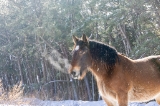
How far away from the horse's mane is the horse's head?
162 millimetres

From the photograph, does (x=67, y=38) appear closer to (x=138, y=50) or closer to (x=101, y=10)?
(x=101, y=10)

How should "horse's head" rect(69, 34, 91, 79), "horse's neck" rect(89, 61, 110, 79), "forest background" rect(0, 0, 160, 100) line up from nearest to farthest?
"horse's head" rect(69, 34, 91, 79) < "horse's neck" rect(89, 61, 110, 79) < "forest background" rect(0, 0, 160, 100)

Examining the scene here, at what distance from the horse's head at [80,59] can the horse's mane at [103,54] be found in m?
0.16

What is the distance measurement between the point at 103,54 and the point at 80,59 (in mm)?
671

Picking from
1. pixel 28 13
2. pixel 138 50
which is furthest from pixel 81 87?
pixel 138 50

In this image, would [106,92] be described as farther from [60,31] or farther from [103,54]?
[60,31]

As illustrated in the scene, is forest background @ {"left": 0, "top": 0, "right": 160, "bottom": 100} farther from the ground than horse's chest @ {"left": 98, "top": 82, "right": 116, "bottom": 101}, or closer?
farther from the ground

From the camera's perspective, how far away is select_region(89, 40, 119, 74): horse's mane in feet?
19.7

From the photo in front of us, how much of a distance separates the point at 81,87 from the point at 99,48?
24.6m

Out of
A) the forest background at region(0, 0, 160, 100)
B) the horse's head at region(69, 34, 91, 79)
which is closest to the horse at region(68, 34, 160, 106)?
the horse's head at region(69, 34, 91, 79)

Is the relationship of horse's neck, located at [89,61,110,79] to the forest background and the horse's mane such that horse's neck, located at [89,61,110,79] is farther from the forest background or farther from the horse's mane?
the forest background

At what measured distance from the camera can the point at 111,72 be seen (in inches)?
236

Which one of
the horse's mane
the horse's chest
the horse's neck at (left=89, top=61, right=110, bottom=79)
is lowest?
the horse's chest

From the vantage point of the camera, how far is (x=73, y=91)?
2983cm
